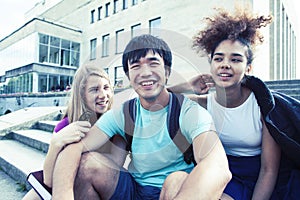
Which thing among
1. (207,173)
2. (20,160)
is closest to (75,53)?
(20,160)

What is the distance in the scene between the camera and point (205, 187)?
994mm

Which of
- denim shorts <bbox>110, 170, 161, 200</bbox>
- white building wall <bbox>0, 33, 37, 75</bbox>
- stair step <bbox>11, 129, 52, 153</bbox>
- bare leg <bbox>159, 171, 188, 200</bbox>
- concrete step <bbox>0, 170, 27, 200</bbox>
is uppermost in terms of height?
white building wall <bbox>0, 33, 37, 75</bbox>

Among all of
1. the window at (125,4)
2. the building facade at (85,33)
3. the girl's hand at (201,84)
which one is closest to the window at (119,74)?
the girl's hand at (201,84)

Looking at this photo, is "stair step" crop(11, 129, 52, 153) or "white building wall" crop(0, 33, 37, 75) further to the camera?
"white building wall" crop(0, 33, 37, 75)

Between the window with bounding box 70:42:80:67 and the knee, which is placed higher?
the window with bounding box 70:42:80:67

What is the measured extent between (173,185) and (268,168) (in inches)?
24.3

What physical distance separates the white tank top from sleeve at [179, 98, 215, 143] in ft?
0.92

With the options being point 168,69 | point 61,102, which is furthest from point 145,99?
point 61,102

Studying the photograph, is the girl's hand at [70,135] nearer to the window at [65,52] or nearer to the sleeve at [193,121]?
the sleeve at [193,121]

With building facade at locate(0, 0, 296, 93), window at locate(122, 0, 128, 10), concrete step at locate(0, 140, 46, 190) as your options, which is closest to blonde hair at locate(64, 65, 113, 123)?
concrete step at locate(0, 140, 46, 190)

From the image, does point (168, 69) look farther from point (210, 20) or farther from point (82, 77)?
point (82, 77)

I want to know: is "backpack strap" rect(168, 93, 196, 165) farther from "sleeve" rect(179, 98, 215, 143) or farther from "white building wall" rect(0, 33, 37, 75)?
"white building wall" rect(0, 33, 37, 75)

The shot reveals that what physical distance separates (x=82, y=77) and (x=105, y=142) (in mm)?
635

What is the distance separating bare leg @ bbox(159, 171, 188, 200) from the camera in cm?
109
